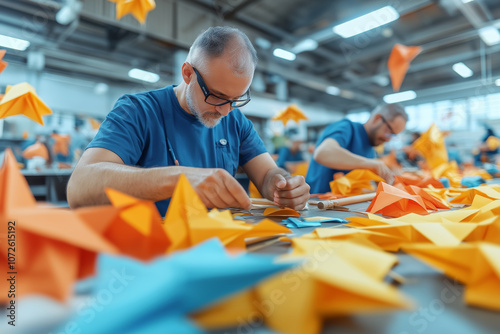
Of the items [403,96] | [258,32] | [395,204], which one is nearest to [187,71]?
[395,204]

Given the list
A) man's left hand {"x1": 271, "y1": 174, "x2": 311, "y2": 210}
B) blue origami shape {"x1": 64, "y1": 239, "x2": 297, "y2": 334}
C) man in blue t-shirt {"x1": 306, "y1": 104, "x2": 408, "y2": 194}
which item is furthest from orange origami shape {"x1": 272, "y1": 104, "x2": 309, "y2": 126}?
blue origami shape {"x1": 64, "y1": 239, "x2": 297, "y2": 334}

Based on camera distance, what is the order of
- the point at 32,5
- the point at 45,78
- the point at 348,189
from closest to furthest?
the point at 348,189 < the point at 32,5 < the point at 45,78

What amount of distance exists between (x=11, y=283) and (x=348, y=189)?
1304 millimetres

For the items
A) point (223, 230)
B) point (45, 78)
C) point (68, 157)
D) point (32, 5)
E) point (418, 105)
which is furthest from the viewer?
point (418, 105)

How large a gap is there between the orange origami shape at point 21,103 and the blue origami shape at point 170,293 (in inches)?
30.6

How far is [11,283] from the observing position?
0.31 meters

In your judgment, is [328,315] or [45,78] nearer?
[328,315]

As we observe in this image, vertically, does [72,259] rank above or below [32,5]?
below

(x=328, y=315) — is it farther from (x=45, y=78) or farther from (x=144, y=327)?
(x=45, y=78)

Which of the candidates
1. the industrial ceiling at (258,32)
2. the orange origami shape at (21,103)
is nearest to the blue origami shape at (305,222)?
the orange origami shape at (21,103)

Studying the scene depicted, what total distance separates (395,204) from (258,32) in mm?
5607

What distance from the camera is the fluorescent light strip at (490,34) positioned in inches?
190

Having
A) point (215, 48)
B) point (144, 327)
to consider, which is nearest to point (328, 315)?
point (144, 327)

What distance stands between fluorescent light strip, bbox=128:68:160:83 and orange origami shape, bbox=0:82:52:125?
233 inches
